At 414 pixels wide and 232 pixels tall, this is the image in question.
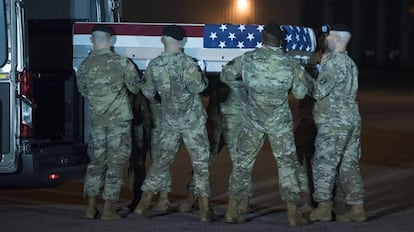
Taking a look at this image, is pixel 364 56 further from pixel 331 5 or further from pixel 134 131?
pixel 134 131

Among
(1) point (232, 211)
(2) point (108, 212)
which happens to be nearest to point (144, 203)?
(2) point (108, 212)

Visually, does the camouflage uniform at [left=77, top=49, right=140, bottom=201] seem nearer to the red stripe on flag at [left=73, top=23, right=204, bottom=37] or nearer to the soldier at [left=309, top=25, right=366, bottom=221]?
the red stripe on flag at [left=73, top=23, right=204, bottom=37]

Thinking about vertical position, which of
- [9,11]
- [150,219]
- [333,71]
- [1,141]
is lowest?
[150,219]

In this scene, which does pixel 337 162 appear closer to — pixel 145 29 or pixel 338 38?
pixel 338 38

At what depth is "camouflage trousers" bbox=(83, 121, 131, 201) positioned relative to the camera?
8.16 meters

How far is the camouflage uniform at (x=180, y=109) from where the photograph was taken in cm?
799

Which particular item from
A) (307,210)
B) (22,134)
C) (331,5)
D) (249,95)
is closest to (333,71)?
(249,95)

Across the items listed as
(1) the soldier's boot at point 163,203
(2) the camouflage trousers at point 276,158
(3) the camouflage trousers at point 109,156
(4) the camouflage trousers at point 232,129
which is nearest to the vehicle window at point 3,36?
(3) the camouflage trousers at point 109,156

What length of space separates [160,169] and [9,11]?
1847mm

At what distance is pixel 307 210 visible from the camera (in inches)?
340

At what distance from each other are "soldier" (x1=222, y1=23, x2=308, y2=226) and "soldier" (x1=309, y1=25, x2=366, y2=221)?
240mm

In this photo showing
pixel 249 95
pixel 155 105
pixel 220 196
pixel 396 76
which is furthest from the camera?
pixel 396 76

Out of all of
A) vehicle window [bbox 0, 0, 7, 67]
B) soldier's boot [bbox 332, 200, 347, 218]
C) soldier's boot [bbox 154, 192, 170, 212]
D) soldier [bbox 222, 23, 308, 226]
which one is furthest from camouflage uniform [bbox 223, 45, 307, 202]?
vehicle window [bbox 0, 0, 7, 67]

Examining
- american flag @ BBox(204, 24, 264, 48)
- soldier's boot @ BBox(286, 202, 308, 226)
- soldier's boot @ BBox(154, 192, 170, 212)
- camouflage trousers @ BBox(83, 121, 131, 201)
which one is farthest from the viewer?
soldier's boot @ BBox(154, 192, 170, 212)
